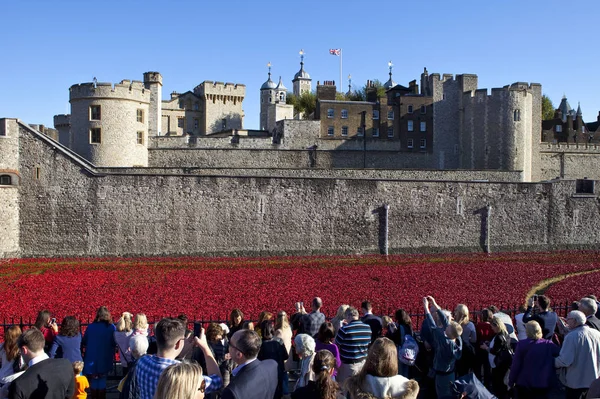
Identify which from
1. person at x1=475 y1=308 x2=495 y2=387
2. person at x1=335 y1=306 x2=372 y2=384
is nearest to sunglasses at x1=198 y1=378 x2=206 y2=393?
person at x1=335 y1=306 x2=372 y2=384

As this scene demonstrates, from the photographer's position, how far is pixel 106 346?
10938 millimetres

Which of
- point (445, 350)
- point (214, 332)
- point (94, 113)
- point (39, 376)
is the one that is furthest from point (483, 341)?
point (94, 113)

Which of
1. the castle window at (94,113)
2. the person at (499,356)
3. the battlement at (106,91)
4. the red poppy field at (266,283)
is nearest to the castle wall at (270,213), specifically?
the red poppy field at (266,283)

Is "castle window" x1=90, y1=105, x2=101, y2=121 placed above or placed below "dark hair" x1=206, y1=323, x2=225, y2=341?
above

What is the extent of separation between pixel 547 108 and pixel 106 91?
6760 cm

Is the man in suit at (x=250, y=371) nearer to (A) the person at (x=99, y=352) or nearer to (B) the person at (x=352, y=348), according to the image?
(B) the person at (x=352, y=348)

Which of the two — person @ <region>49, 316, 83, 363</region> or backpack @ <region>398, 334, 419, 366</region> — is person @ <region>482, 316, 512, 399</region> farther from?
person @ <region>49, 316, 83, 363</region>

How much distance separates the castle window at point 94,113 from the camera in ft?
141

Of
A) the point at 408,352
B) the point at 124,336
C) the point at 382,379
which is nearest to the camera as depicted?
the point at 382,379

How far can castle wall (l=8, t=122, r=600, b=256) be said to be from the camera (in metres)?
33.2

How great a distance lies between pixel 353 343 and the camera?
30.7ft

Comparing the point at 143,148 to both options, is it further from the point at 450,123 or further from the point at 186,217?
the point at 450,123

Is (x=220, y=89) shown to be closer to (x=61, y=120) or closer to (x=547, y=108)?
(x=61, y=120)

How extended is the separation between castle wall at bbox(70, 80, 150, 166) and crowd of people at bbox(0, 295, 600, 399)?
32.9 m
